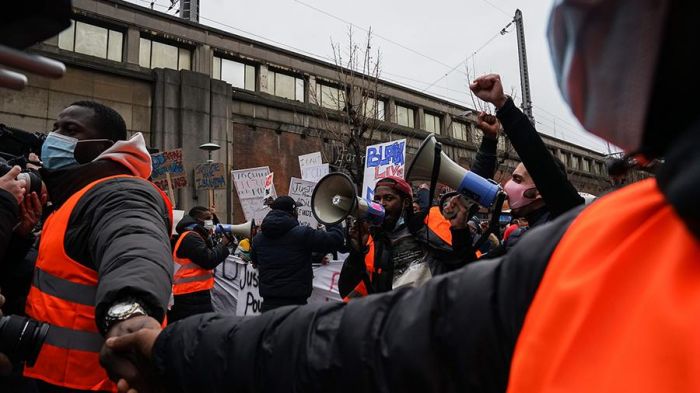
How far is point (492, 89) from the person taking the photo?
98.9 inches

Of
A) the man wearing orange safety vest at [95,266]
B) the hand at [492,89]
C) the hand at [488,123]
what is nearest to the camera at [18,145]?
the man wearing orange safety vest at [95,266]

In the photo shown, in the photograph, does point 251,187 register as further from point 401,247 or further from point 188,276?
point 401,247

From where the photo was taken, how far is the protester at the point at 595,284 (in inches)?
21.5

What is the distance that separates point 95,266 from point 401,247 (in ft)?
6.65

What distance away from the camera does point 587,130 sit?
0.73 m

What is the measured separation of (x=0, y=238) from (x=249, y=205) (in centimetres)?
795

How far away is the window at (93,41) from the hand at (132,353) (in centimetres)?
1594

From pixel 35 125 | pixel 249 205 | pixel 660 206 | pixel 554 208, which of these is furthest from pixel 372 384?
pixel 35 125

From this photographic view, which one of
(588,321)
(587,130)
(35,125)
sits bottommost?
(588,321)

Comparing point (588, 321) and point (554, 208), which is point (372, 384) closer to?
point (588, 321)

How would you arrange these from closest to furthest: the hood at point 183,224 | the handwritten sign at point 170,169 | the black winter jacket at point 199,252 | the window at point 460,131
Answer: the black winter jacket at point 199,252, the hood at point 183,224, the handwritten sign at point 170,169, the window at point 460,131

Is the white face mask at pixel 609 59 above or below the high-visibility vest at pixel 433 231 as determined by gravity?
above

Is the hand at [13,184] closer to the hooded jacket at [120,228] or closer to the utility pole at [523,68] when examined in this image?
the hooded jacket at [120,228]

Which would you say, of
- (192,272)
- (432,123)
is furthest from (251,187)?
(432,123)
